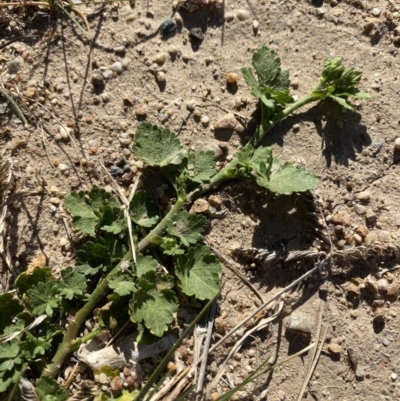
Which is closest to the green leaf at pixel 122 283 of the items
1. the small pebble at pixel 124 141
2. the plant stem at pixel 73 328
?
the plant stem at pixel 73 328

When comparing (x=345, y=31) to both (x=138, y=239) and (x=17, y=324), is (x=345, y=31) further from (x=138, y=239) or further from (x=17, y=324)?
(x=17, y=324)

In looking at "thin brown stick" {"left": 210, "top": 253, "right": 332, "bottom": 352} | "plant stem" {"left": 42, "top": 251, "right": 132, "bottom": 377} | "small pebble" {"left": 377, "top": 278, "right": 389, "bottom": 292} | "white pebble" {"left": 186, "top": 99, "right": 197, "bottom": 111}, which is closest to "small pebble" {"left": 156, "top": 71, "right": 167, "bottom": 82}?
"white pebble" {"left": 186, "top": 99, "right": 197, "bottom": 111}

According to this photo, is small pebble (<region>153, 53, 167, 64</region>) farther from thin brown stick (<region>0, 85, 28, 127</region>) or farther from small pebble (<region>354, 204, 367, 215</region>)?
small pebble (<region>354, 204, 367, 215</region>)

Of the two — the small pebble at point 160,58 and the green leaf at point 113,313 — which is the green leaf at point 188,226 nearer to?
the green leaf at point 113,313

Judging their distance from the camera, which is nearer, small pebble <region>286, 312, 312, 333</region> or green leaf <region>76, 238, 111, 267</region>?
green leaf <region>76, 238, 111, 267</region>

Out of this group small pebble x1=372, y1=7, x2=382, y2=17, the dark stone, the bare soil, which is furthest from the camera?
small pebble x1=372, y1=7, x2=382, y2=17

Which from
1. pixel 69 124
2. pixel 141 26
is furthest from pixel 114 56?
pixel 69 124
